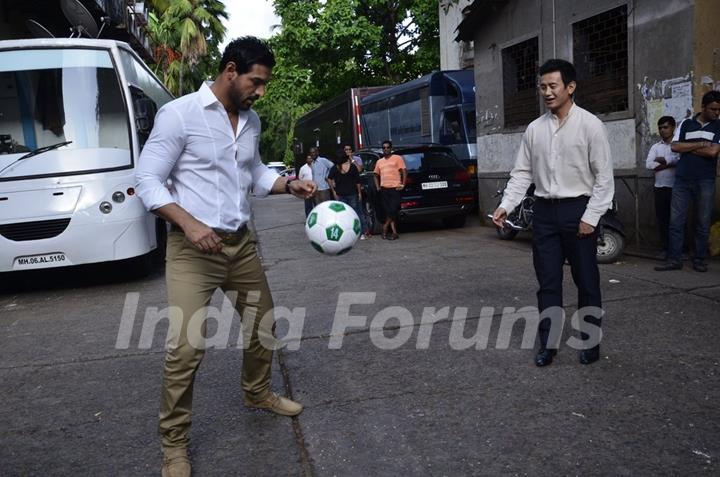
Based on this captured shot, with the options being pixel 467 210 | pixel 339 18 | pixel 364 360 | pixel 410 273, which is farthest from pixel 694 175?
pixel 339 18

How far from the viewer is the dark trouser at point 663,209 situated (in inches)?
319

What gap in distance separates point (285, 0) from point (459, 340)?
74.9 ft

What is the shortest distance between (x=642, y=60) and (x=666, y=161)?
177 cm

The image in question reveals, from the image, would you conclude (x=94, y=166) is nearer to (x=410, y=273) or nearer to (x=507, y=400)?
(x=410, y=273)

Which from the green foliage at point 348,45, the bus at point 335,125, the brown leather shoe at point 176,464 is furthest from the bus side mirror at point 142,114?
the green foliage at point 348,45

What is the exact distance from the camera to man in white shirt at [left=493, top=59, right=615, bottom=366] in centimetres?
415

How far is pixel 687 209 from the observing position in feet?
24.2

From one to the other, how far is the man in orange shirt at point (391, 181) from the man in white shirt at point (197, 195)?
8.52 meters

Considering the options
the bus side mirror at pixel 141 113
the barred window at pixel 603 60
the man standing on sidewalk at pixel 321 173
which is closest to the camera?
the bus side mirror at pixel 141 113

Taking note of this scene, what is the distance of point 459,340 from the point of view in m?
5.01

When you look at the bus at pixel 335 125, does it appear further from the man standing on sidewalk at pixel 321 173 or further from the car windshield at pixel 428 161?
the car windshield at pixel 428 161

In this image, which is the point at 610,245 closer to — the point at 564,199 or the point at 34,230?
the point at 564,199

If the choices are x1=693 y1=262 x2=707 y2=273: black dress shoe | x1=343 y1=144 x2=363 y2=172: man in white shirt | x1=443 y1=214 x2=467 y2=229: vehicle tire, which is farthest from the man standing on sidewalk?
x1=693 y1=262 x2=707 y2=273: black dress shoe

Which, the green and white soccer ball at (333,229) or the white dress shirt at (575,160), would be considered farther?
the white dress shirt at (575,160)
